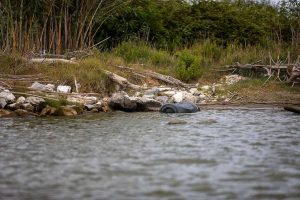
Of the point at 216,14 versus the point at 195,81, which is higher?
the point at 216,14

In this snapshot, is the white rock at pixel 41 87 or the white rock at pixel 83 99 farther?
the white rock at pixel 41 87

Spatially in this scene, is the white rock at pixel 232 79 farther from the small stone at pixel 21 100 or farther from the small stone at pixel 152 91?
the small stone at pixel 21 100

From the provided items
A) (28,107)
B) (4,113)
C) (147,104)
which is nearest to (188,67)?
(147,104)

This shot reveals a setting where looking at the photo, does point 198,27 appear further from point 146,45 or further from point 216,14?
point 146,45

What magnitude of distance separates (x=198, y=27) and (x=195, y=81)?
5.49 m

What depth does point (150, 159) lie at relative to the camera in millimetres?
Answer: 6355

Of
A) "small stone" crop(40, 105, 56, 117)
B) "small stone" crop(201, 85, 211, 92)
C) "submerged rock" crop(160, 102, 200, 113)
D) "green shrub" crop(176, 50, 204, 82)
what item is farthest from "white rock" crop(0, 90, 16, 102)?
"green shrub" crop(176, 50, 204, 82)

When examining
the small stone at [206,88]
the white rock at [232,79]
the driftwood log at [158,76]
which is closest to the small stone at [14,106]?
the driftwood log at [158,76]

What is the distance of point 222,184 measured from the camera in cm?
512

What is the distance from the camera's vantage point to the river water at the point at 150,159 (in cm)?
494

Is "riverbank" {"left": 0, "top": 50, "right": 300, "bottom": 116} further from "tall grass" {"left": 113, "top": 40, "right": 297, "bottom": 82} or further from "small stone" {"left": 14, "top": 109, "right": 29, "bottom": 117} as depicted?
"tall grass" {"left": 113, "top": 40, "right": 297, "bottom": 82}

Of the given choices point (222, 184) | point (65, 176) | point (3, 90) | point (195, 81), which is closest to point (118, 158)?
point (65, 176)

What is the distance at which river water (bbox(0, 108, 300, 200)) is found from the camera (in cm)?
494

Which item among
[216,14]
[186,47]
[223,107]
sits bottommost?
[223,107]
